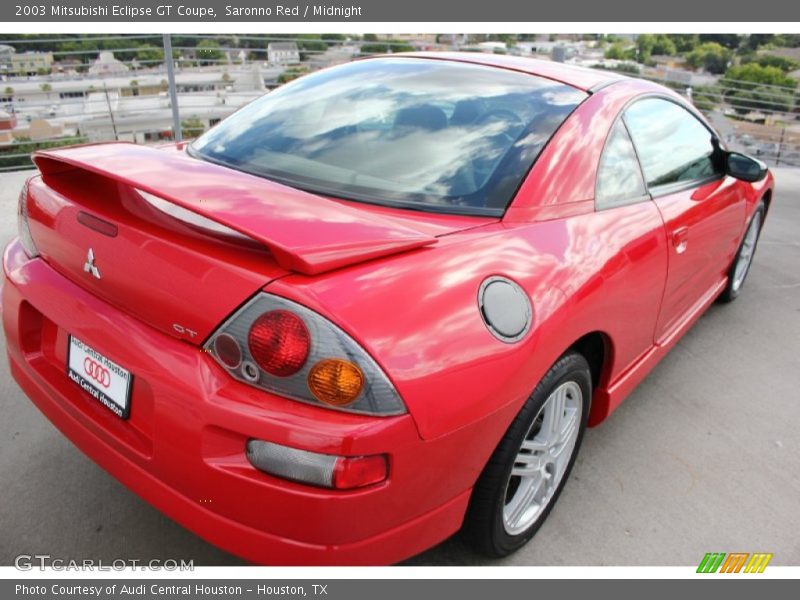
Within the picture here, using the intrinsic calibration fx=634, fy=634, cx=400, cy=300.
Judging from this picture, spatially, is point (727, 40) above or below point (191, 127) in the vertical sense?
above

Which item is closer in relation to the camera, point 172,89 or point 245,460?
point 245,460

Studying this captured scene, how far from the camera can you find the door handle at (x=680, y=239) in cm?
252

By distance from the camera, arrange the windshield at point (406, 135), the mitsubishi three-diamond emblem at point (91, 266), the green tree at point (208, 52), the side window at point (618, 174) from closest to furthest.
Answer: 1. the mitsubishi three-diamond emblem at point (91, 266)
2. the windshield at point (406, 135)
3. the side window at point (618, 174)
4. the green tree at point (208, 52)

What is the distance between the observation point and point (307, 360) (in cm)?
139

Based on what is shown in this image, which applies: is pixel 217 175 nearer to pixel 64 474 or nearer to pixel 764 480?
pixel 64 474

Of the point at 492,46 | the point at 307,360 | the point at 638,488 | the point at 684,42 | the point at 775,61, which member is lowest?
the point at 638,488

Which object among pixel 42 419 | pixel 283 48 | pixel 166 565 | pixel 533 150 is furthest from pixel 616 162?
pixel 283 48

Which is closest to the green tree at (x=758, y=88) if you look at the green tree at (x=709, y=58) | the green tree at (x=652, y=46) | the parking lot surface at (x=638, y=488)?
the green tree at (x=709, y=58)

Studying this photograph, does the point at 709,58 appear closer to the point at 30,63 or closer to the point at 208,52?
the point at 208,52

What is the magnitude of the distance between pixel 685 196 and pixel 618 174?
568mm

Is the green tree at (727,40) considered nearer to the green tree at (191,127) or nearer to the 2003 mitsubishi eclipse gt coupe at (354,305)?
the green tree at (191,127)

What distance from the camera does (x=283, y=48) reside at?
885 centimetres

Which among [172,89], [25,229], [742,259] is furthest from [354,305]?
[172,89]

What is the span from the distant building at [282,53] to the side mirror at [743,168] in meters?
6.34
